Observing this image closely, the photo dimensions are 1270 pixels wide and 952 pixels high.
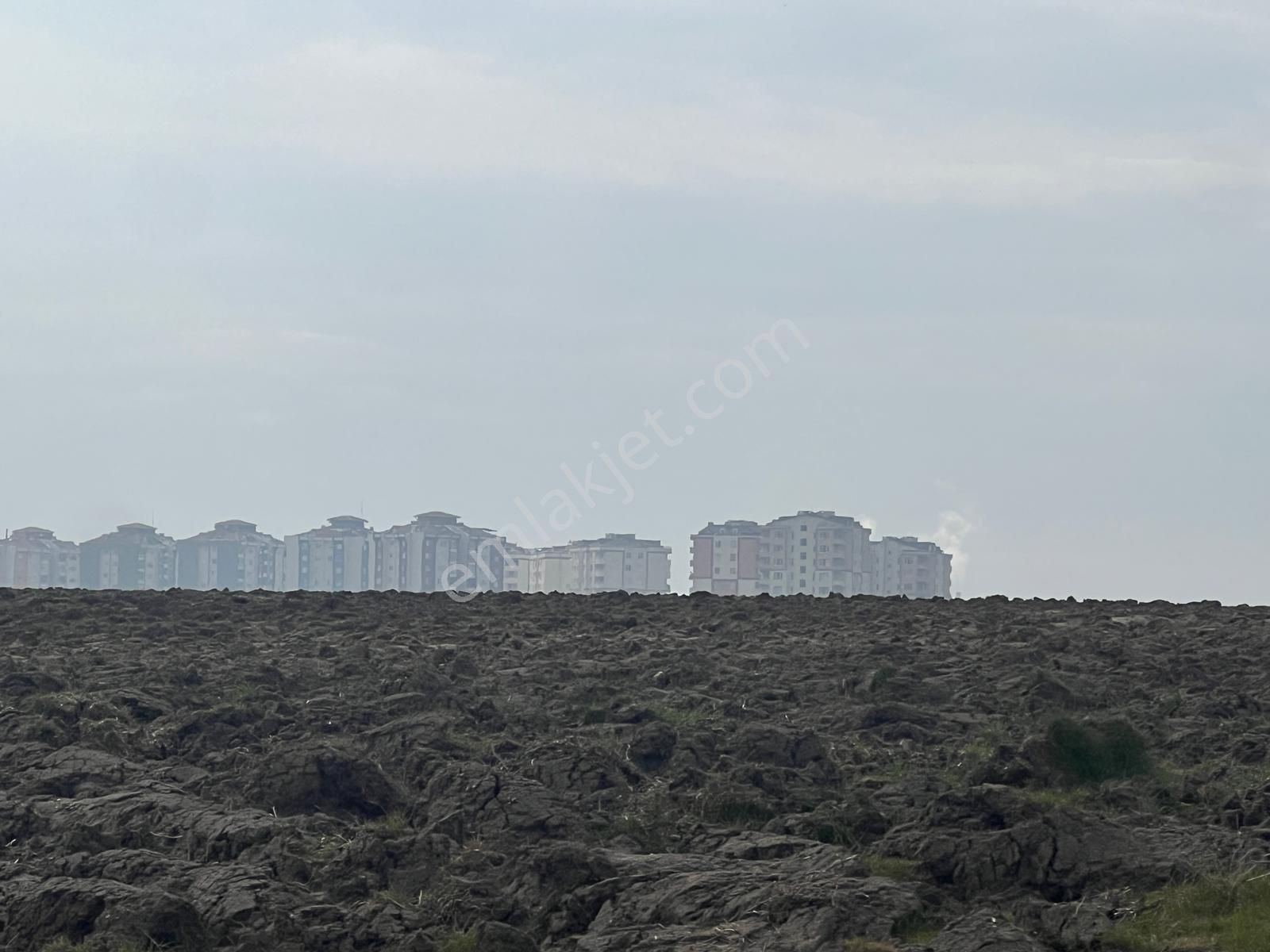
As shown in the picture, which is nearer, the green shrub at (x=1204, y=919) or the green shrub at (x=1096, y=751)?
the green shrub at (x=1204, y=919)

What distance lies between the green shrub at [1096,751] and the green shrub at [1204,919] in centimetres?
428

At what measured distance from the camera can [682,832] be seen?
1593 centimetres

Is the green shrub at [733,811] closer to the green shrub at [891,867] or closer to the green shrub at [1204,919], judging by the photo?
the green shrub at [891,867]

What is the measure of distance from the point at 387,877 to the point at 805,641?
53.1 feet

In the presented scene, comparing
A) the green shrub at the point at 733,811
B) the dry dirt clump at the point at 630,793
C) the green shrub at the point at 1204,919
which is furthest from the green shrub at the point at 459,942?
the green shrub at the point at 1204,919

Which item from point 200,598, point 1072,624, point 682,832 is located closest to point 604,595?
point 200,598

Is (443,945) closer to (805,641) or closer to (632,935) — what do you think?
(632,935)

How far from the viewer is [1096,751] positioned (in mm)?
18047

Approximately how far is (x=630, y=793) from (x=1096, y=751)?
4.52 m

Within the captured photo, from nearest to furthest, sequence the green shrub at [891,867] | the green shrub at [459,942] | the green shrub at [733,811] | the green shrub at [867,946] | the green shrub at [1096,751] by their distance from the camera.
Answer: the green shrub at [867,946] < the green shrub at [459,942] < the green shrub at [891,867] < the green shrub at [733,811] < the green shrub at [1096,751]

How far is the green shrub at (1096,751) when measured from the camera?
17906 mm

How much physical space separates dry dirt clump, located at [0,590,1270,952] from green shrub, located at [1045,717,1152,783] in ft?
0.14

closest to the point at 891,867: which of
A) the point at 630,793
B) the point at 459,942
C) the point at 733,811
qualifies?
the point at 733,811

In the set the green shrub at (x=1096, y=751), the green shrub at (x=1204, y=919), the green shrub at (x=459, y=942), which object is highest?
the green shrub at (x=1096, y=751)
